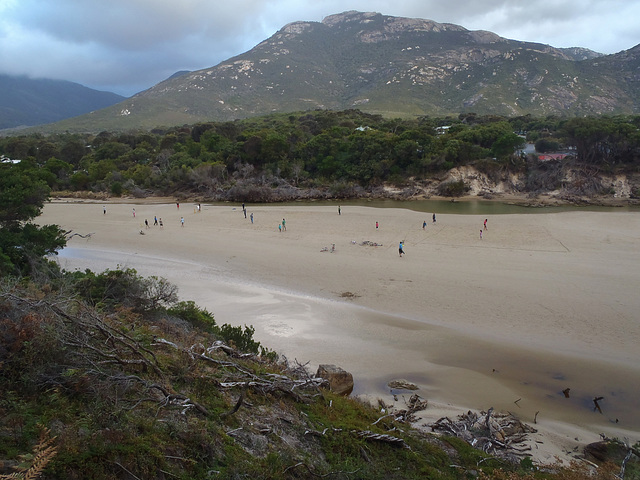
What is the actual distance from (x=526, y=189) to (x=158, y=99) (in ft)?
400

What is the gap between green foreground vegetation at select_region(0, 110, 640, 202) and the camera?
43312 mm

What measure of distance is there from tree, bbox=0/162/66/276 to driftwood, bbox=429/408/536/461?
41.8ft

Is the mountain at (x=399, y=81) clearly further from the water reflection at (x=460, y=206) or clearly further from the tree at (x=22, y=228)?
the tree at (x=22, y=228)

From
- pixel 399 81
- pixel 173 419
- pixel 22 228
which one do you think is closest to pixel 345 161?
pixel 22 228

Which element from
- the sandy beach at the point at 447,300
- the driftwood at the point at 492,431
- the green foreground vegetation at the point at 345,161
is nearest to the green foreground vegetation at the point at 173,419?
the driftwood at the point at 492,431

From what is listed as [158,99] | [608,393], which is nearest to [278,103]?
[158,99]

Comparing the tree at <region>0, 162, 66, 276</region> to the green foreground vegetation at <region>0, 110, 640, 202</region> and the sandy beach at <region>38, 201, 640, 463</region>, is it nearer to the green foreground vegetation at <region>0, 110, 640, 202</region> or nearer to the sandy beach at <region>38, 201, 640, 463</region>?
the sandy beach at <region>38, 201, 640, 463</region>

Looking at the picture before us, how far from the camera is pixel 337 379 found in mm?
9086

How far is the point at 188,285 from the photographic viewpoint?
57.0 feet

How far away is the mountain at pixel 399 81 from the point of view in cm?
10244

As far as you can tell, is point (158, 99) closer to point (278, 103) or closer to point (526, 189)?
point (278, 103)

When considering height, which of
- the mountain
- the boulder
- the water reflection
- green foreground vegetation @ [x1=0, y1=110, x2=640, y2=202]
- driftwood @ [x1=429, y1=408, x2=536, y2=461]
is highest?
the mountain

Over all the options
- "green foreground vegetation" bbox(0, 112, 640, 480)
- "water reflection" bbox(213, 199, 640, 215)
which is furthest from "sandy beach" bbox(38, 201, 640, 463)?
"water reflection" bbox(213, 199, 640, 215)

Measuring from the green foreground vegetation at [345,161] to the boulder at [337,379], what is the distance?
36936 mm
